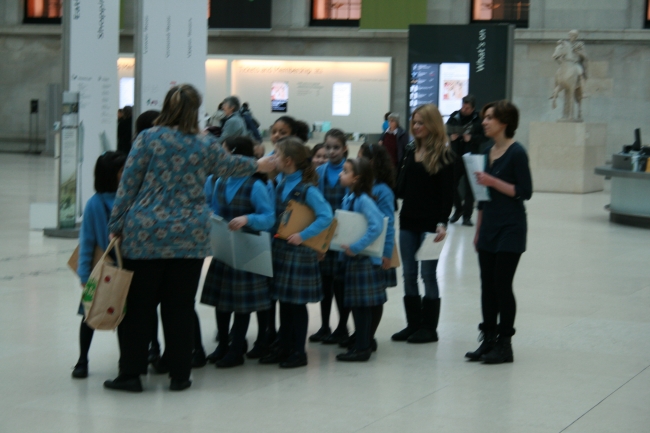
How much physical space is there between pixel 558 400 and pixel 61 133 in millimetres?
7710

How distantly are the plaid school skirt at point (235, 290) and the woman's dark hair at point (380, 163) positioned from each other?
3.59 feet

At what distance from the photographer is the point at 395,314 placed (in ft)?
24.5

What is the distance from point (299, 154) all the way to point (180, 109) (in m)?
0.98

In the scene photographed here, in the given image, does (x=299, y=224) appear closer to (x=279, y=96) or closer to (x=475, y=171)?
(x=475, y=171)

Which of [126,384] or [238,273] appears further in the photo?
Answer: [238,273]

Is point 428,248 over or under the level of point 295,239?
under

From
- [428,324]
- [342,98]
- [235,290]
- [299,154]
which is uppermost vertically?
[342,98]

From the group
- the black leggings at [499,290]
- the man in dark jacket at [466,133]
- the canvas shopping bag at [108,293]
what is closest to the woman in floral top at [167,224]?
the canvas shopping bag at [108,293]

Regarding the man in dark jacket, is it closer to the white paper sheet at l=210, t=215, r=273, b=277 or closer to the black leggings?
the black leggings

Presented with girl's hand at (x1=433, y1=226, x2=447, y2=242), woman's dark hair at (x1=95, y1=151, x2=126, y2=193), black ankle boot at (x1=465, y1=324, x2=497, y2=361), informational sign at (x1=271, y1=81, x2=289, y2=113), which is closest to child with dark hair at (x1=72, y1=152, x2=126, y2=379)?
woman's dark hair at (x1=95, y1=151, x2=126, y2=193)

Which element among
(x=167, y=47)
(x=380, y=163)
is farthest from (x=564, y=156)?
(x=380, y=163)

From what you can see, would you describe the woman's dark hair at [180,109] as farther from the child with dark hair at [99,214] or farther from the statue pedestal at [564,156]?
the statue pedestal at [564,156]

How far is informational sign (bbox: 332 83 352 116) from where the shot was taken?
26266mm

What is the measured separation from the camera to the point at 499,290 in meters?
5.79
